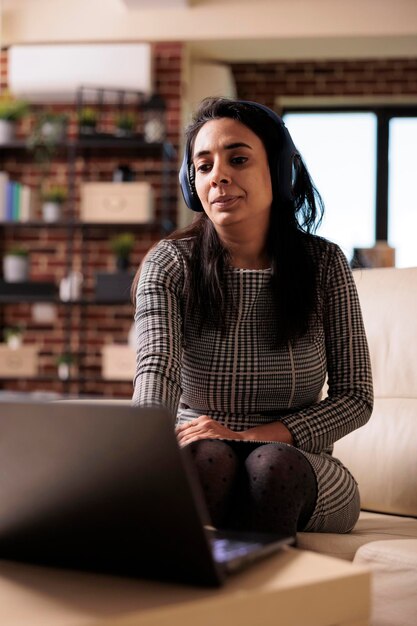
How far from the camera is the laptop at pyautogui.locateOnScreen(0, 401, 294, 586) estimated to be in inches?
33.8

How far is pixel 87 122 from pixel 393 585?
4.46 metres

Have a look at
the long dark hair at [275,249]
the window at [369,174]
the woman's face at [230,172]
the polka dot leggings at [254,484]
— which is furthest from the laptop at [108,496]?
the window at [369,174]

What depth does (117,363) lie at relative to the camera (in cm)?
549

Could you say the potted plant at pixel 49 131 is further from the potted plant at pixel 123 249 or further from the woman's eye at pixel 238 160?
the woman's eye at pixel 238 160

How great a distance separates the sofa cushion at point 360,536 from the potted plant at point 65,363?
3693 mm

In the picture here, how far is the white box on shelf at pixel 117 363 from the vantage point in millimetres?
5465

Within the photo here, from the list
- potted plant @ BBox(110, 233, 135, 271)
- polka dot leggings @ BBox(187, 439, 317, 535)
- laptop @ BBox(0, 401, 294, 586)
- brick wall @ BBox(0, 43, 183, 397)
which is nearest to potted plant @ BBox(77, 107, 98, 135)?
brick wall @ BBox(0, 43, 183, 397)

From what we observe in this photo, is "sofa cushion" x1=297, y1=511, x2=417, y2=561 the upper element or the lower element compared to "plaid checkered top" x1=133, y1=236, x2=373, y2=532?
lower

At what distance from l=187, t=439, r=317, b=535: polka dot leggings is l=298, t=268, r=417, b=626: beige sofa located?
0.36 metres

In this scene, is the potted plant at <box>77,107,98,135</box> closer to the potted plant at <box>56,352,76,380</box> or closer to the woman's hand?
the potted plant at <box>56,352,76,380</box>

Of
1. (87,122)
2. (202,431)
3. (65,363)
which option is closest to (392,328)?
Result: (202,431)

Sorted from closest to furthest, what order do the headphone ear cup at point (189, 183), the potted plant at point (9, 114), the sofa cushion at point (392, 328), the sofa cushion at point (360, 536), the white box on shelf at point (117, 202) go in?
the sofa cushion at point (360, 536) → the headphone ear cup at point (189, 183) → the sofa cushion at point (392, 328) → the white box on shelf at point (117, 202) → the potted plant at point (9, 114)

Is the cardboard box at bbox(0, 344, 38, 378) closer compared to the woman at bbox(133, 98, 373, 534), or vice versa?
the woman at bbox(133, 98, 373, 534)

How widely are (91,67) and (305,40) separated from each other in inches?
51.5
